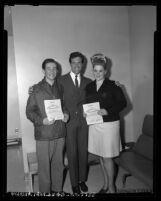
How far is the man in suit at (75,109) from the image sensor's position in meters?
1.52

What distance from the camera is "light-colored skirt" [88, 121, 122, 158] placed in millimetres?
1527

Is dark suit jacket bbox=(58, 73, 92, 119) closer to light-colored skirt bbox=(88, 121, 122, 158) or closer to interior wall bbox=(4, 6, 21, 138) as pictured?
light-colored skirt bbox=(88, 121, 122, 158)

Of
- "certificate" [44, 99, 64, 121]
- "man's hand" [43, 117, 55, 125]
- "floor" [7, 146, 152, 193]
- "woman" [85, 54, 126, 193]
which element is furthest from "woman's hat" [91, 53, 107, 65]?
"floor" [7, 146, 152, 193]

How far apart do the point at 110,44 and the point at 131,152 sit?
780 millimetres

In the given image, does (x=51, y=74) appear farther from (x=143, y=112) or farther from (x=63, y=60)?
(x=143, y=112)

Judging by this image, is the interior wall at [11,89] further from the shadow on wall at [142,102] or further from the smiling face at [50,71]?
the shadow on wall at [142,102]

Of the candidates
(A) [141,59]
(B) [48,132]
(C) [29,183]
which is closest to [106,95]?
(A) [141,59]

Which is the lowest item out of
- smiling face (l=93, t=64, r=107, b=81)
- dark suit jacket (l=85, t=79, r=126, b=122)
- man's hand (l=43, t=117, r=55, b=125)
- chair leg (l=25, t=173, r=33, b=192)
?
chair leg (l=25, t=173, r=33, b=192)

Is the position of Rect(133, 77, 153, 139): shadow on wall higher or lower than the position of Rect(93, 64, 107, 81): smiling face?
lower

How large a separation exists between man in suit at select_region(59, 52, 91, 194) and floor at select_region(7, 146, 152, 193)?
0.06 meters

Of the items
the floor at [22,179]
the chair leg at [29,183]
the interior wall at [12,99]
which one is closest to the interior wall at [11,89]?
the interior wall at [12,99]

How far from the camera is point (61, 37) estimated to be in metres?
1.50

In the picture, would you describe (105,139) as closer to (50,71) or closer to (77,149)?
(77,149)

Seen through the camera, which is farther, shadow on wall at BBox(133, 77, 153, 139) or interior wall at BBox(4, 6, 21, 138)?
shadow on wall at BBox(133, 77, 153, 139)
